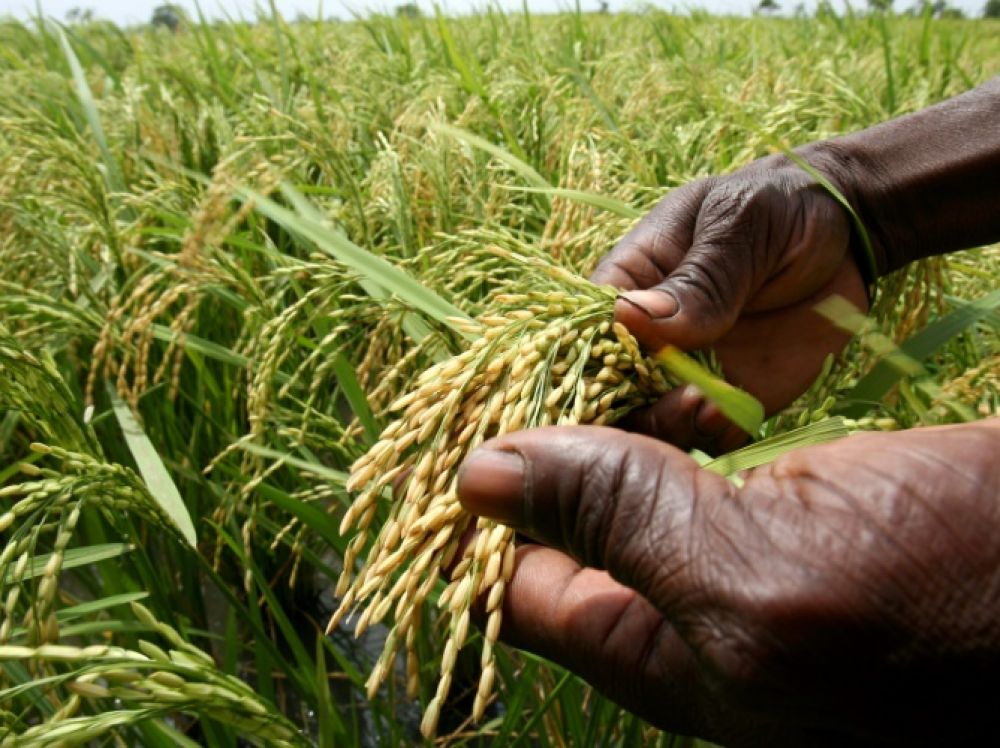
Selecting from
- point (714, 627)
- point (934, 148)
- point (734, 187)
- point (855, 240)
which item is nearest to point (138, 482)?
point (714, 627)

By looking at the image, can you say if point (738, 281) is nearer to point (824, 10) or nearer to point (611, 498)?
point (611, 498)

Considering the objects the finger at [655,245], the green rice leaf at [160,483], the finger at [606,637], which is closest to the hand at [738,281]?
the finger at [655,245]

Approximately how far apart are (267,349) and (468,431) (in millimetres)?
501

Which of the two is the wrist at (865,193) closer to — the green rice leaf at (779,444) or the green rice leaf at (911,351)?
the green rice leaf at (911,351)

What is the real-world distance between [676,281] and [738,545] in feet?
1.82

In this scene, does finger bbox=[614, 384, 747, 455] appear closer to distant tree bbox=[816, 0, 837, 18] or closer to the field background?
the field background

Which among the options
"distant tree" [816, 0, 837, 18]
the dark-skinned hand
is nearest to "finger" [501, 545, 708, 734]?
the dark-skinned hand

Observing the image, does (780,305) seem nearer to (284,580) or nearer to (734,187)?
(734,187)

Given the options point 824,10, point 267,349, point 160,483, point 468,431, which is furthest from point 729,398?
point 824,10

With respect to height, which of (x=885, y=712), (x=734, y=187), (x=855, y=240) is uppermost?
(x=734, y=187)

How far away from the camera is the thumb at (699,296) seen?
1.19 meters

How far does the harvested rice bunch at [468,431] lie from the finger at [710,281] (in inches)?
1.7

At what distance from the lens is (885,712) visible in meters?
0.83

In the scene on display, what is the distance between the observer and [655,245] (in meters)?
1.51
